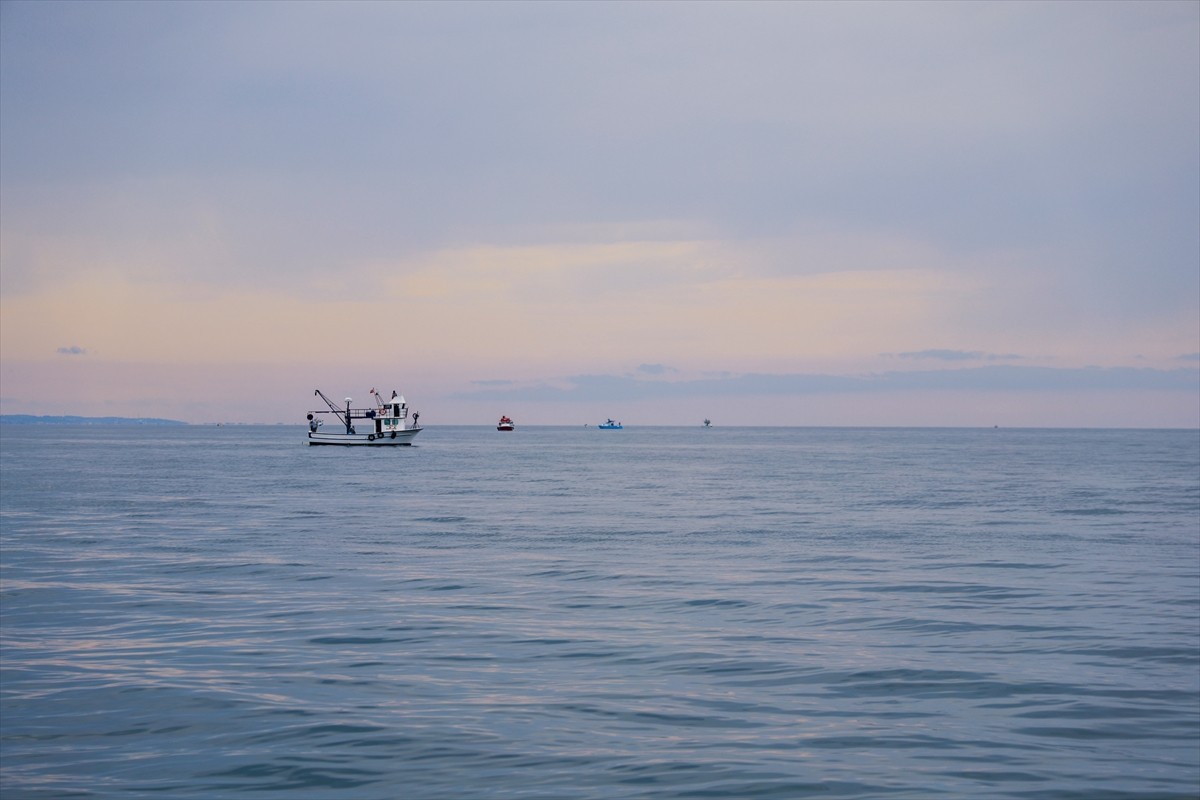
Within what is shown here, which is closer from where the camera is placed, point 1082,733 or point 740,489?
point 1082,733

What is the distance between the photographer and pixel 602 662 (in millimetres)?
15703

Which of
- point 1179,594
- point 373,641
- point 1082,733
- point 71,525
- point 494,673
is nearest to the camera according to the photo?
point 1082,733

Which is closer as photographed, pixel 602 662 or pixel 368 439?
pixel 602 662

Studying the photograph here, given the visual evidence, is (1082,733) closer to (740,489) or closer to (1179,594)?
(1179,594)

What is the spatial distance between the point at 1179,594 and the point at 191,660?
19.0 metres

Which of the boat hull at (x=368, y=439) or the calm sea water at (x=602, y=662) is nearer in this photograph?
the calm sea water at (x=602, y=662)

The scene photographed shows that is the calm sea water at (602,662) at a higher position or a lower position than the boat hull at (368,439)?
lower

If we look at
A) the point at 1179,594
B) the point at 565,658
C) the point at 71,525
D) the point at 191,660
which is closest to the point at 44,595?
the point at 191,660

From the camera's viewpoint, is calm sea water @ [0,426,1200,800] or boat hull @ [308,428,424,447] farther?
boat hull @ [308,428,424,447]

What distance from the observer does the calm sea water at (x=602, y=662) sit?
1081 cm

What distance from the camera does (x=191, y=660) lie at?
52.1 ft

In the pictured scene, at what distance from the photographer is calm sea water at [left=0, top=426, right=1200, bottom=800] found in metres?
10.8

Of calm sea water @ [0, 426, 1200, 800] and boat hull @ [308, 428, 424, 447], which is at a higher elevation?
boat hull @ [308, 428, 424, 447]

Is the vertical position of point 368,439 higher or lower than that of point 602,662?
higher
